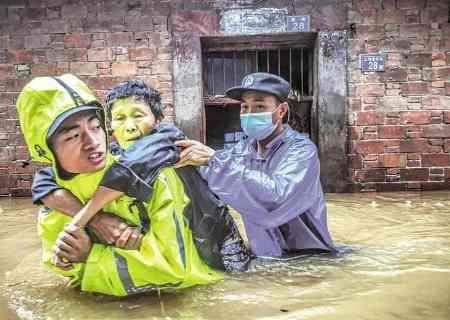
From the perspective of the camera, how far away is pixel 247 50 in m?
6.52

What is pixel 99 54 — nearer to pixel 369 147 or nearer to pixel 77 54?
pixel 77 54

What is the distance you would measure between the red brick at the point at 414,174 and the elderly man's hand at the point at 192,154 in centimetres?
455

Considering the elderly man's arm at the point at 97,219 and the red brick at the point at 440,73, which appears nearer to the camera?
the elderly man's arm at the point at 97,219

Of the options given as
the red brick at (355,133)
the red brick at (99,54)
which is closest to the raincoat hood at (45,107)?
the red brick at (99,54)

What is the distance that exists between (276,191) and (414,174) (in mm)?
4389

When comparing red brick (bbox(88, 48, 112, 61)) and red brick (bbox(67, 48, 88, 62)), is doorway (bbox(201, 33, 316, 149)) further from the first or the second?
red brick (bbox(67, 48, 88, 62))

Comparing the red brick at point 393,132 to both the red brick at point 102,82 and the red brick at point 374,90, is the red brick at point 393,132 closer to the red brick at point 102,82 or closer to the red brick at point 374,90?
the red brick at point 374,90

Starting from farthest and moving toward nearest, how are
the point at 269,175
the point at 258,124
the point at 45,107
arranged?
1. the point at 258,124
2. the point at 269,175
3. the point at 45,107

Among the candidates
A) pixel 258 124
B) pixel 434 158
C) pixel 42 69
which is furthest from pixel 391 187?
pixel 42 69

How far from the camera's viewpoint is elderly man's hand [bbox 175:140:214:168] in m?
2.32

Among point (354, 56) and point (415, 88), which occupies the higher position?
point (354, 56)

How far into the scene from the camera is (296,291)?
2334mm

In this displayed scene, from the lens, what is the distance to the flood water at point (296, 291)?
205 centimetres

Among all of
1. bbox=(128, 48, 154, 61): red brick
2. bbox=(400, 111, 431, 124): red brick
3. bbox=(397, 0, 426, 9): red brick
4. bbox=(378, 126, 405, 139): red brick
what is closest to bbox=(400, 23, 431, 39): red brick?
bbox=(397, 0, 426, 9): red brick
